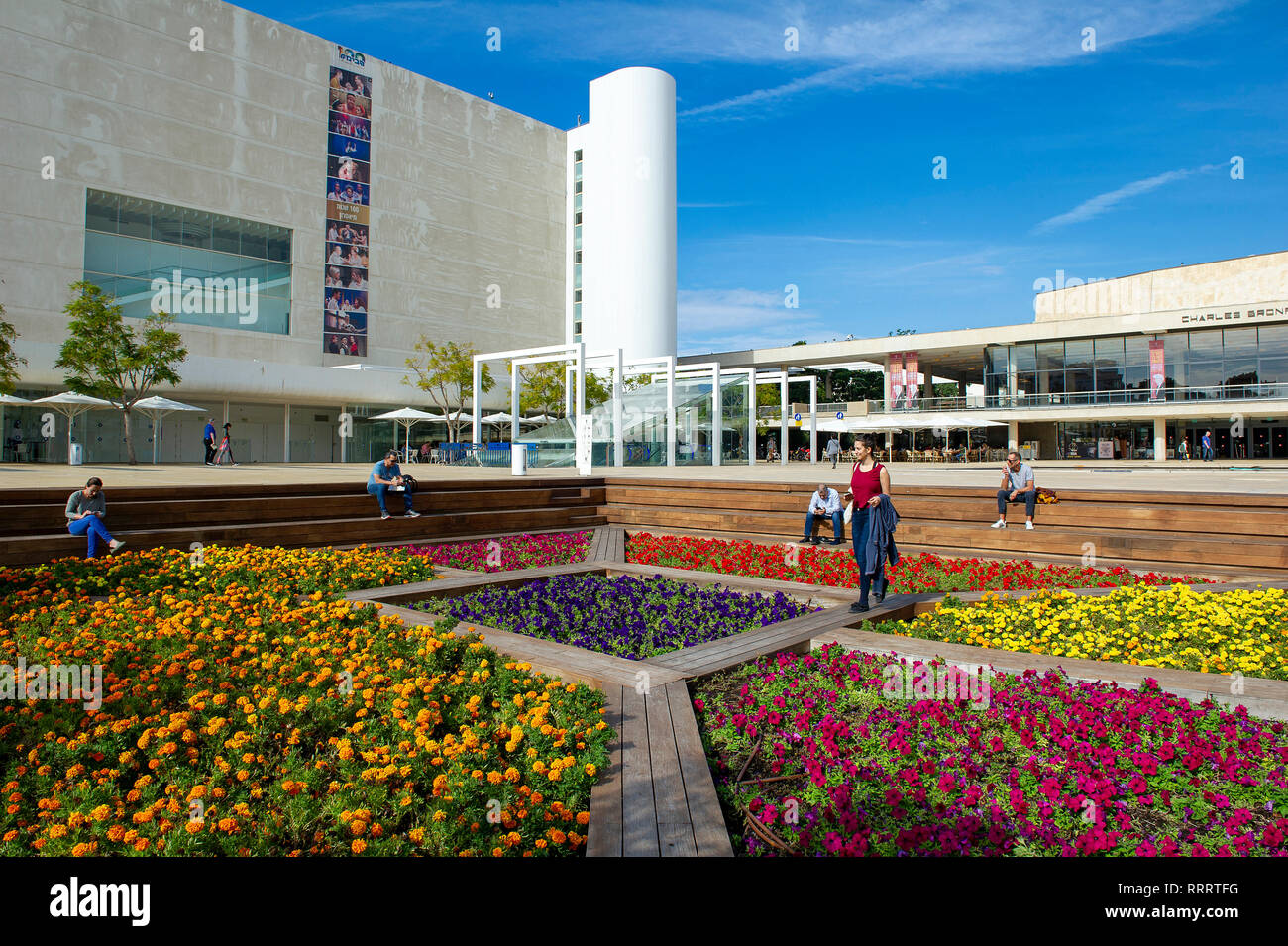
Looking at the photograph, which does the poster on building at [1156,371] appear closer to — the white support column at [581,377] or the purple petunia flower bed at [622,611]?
the white support column at [581,377]

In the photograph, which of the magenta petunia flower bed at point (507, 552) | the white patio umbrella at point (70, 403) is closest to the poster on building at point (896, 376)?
the white patio umbrella at point (70, 403)

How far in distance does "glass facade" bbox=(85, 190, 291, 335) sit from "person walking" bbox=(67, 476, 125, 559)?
3114 centimetres

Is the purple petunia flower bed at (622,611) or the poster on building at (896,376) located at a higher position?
the poster on building at (896,376)

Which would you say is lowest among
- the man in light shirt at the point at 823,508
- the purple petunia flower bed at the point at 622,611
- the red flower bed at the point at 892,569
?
the purple petunia flower bed at the point at 622,611

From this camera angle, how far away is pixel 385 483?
12.0m

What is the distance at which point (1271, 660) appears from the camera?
5.39 metres

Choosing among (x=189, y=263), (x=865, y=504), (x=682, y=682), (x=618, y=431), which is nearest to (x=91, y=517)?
(x=682, y=682)

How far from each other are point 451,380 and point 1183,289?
1718 inches

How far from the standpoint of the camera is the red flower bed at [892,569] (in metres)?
8.60

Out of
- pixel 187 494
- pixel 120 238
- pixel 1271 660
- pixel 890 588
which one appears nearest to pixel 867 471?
pixel 890 588

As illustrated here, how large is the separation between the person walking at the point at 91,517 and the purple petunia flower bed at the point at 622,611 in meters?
4.33

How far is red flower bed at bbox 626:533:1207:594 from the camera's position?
8598mm

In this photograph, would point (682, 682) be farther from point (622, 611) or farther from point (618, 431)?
point (618, 431)

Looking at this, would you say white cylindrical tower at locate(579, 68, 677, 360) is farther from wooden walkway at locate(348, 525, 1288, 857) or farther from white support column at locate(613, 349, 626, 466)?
wooden walkway at locate(348, 525, 1288, 857)
